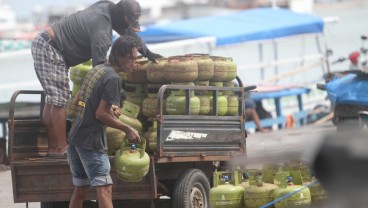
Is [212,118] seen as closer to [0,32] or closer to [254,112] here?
[254,112]

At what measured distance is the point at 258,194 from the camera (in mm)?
8180

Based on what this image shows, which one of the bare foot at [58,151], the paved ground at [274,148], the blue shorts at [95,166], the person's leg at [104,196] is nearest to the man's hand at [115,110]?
the blue shorts at [95,166]

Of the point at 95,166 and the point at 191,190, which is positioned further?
the point at 191,190

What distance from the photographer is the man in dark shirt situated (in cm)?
812

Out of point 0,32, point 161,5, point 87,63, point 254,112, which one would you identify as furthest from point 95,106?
point 161,5

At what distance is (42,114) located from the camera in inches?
401

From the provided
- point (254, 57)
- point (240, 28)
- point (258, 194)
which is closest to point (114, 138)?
point (258, 194)

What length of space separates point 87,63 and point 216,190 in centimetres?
246

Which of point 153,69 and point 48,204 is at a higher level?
point 153,69

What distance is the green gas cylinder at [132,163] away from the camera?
838 centimetres

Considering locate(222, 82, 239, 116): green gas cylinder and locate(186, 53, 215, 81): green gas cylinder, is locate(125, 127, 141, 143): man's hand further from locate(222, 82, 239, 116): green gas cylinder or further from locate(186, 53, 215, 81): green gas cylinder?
locate(222, 82, 239, 116): green gas cylinder

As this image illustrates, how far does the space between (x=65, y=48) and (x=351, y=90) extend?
4919mm

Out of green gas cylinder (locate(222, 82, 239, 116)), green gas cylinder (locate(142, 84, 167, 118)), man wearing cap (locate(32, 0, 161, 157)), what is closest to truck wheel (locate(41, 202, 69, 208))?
man wearing cap (locate(32, 0, 161, 157))

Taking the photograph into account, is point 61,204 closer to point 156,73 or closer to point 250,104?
point 156,73
